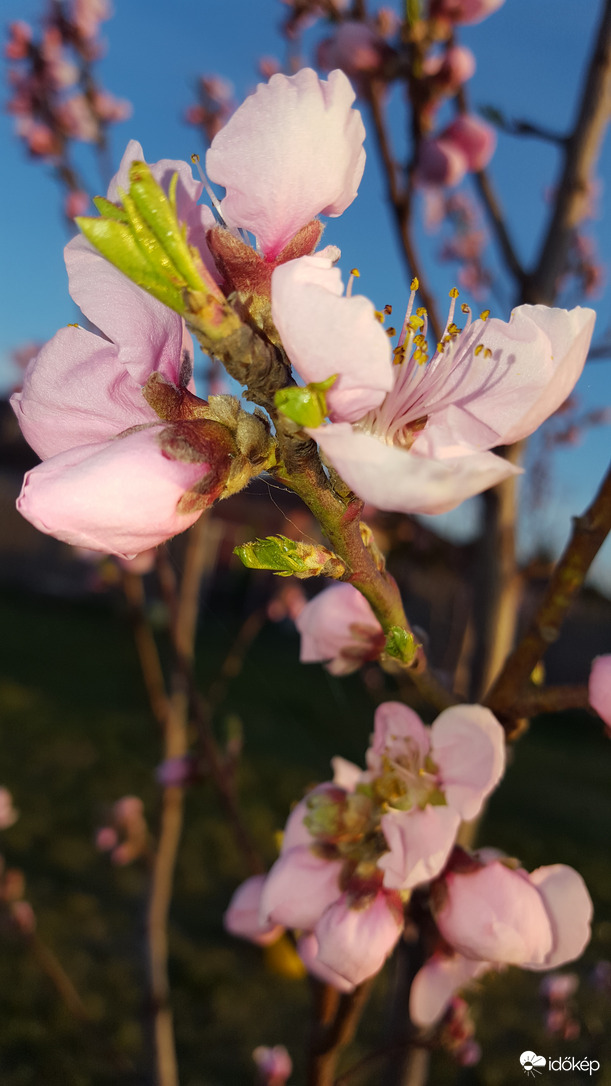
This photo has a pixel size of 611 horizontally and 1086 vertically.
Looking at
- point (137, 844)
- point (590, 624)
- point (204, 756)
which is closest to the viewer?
point (204, 756)

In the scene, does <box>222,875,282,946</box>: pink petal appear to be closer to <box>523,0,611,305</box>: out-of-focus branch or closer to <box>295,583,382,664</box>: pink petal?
<box>295,583,382,664</box>: pink petal

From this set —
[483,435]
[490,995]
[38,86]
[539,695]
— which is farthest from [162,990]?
[38,86]

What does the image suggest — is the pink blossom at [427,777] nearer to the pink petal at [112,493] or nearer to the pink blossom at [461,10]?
the pink petal at [112,493]

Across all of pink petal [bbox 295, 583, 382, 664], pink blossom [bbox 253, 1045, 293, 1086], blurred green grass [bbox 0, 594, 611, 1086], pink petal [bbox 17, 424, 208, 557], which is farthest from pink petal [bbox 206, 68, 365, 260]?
pink blossom [bbox 253, 1045, 293, 1086]

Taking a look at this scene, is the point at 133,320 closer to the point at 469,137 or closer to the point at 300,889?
the point at 300,889

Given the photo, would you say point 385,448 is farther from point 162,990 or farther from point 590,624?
point 590,624
